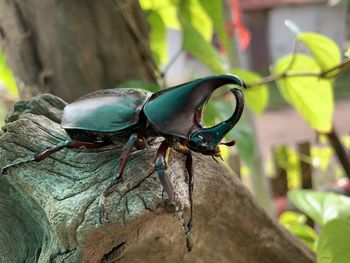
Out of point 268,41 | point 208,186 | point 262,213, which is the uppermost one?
point 208,186

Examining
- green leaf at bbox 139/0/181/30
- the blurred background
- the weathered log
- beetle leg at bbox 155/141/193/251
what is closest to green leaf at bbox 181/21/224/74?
A: the blurred background

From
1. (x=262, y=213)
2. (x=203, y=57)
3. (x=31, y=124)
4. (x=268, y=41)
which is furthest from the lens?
(x=268, y=41)

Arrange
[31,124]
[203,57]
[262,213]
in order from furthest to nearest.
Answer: [203,57] < [262,213] < [31,124]

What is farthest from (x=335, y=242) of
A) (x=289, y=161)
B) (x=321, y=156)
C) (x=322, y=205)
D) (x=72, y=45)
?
(x=289, y=161)

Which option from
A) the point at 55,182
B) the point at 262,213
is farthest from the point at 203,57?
the point at 55,182

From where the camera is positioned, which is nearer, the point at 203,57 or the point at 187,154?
the point at 187,154

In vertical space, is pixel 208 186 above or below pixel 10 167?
below

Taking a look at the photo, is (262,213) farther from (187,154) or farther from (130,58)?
(130,58)
